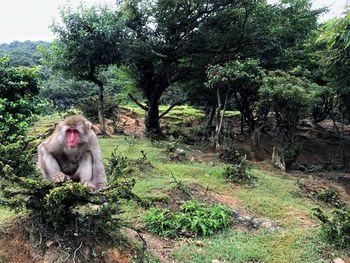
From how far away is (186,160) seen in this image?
12.0 metres

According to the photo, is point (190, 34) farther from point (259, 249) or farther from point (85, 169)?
point (85, 169)

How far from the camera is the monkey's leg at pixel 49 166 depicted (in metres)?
4.29

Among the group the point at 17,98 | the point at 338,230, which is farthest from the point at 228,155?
the point at 338,230

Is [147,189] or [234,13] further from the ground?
[234,13]

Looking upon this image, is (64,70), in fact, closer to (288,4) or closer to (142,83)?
(142,83)

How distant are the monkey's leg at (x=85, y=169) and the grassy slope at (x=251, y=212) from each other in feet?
4.49

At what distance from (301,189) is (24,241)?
7.60m

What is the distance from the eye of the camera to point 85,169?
14.8 ft

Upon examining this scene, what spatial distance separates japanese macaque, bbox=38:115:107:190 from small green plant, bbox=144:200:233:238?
6.29 feet

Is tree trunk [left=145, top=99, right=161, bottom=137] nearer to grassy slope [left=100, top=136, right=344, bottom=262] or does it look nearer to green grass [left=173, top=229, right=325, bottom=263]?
grassy slope [left=100, top=136, right=344, bottom=262]

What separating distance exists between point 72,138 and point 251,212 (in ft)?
15.2

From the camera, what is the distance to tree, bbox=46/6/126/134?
45.4ft

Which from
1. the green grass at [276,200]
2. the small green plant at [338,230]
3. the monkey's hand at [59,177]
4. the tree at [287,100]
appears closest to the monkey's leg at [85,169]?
the monkey's hand at [59,177]

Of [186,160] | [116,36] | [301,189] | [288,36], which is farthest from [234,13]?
[301,189]
